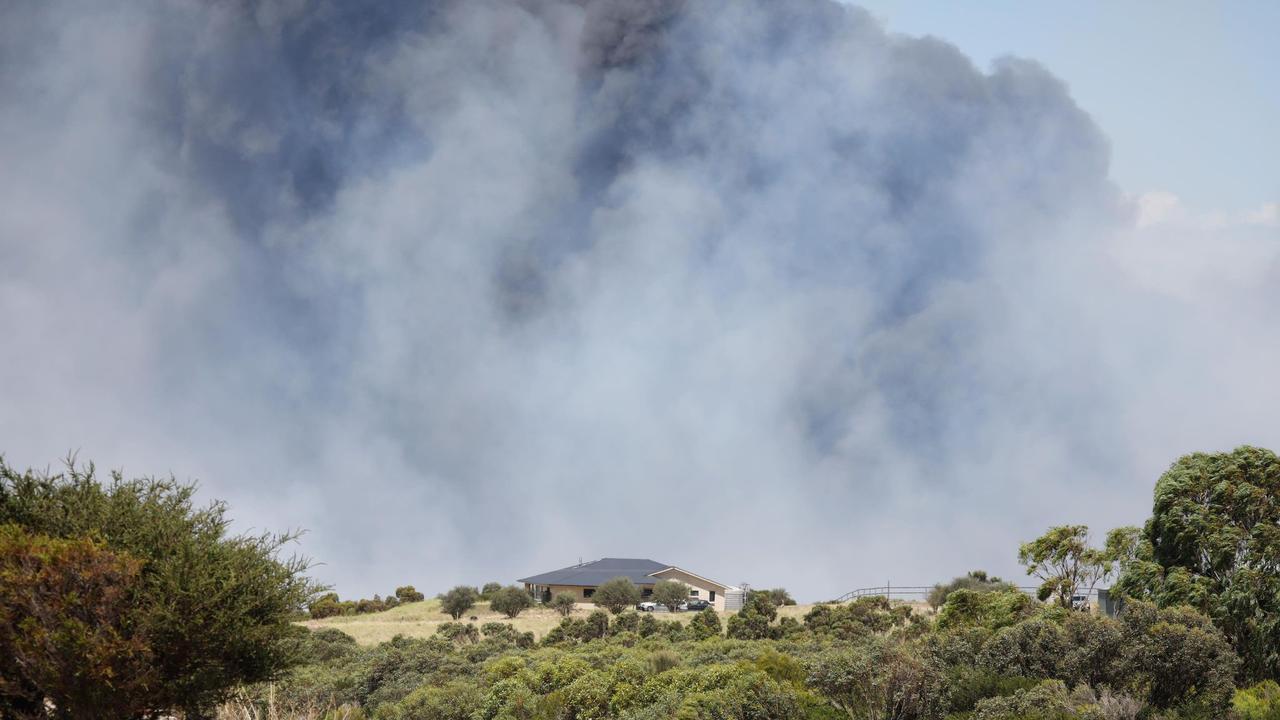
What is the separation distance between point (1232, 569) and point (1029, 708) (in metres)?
12.8

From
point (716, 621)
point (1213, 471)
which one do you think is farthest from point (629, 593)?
point (1213, 471)

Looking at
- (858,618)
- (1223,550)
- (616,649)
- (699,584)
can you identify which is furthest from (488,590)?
(1223,550)

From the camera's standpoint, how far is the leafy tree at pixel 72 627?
39.3 ft

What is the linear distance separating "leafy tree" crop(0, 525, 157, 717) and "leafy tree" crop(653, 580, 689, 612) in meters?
57.9

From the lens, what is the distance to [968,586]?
59.6 metres

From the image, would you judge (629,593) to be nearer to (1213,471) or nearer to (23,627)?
(1213,471)

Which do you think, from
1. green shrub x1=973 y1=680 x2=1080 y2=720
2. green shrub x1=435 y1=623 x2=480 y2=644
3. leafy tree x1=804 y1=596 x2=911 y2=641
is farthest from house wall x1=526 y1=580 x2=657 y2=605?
green shrub x1=973 y1=680 x2=1080 y2=720

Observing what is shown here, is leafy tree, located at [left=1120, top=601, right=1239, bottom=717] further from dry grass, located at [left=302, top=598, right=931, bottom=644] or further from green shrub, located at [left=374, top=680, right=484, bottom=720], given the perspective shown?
dry grass, located at [left=302, top=598, right=931, bottom=644]

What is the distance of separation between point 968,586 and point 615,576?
30430 millimetres

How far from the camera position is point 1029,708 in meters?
15.7

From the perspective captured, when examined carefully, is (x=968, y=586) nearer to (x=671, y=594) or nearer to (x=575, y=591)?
(x=671, y=594)

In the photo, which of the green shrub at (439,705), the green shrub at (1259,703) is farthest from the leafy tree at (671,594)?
the green shrub at (1259,703)

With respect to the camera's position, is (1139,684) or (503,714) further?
(503,714)

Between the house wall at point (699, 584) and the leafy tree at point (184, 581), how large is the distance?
220ft
